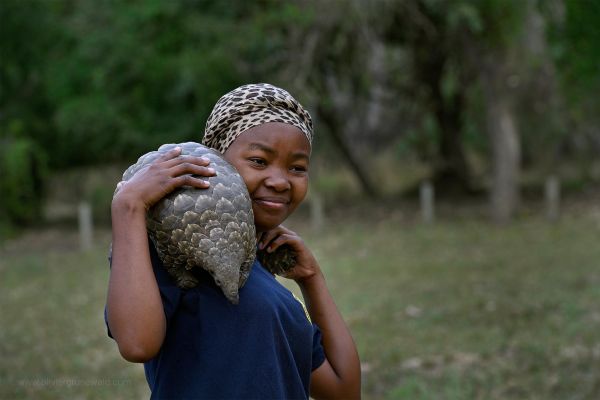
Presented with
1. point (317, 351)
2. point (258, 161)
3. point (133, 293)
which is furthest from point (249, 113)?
point (317, 351)

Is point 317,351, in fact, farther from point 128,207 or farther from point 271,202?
point 128,207

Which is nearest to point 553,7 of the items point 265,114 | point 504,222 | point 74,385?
point 504,222

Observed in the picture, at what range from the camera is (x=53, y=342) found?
754 cm

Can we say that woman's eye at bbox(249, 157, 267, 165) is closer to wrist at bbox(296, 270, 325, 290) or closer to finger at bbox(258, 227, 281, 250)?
finger at bbox(258, 227, 281, 250)

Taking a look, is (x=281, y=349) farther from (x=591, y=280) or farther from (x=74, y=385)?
(x=591, y=280)

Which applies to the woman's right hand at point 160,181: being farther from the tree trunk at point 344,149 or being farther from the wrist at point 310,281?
the tree trunk at point 344,149

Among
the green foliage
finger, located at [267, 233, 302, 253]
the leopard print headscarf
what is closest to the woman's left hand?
finger, located at [267, 233, 302, 253]

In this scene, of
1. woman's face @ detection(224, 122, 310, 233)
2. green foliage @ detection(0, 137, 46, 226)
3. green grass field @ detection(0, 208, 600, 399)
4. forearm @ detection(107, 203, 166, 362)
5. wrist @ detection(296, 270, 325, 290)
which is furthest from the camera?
green foliage @ detection(0, 137, 46, 226)

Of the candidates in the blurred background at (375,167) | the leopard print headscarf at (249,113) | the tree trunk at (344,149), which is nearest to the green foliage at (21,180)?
the blurred background at (375,167)

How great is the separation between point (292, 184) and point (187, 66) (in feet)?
41.9

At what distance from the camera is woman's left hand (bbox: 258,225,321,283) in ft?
6.44

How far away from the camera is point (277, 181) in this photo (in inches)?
70.8

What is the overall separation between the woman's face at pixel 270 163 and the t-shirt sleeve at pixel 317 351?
32 centimetres

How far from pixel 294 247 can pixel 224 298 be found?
34cm
